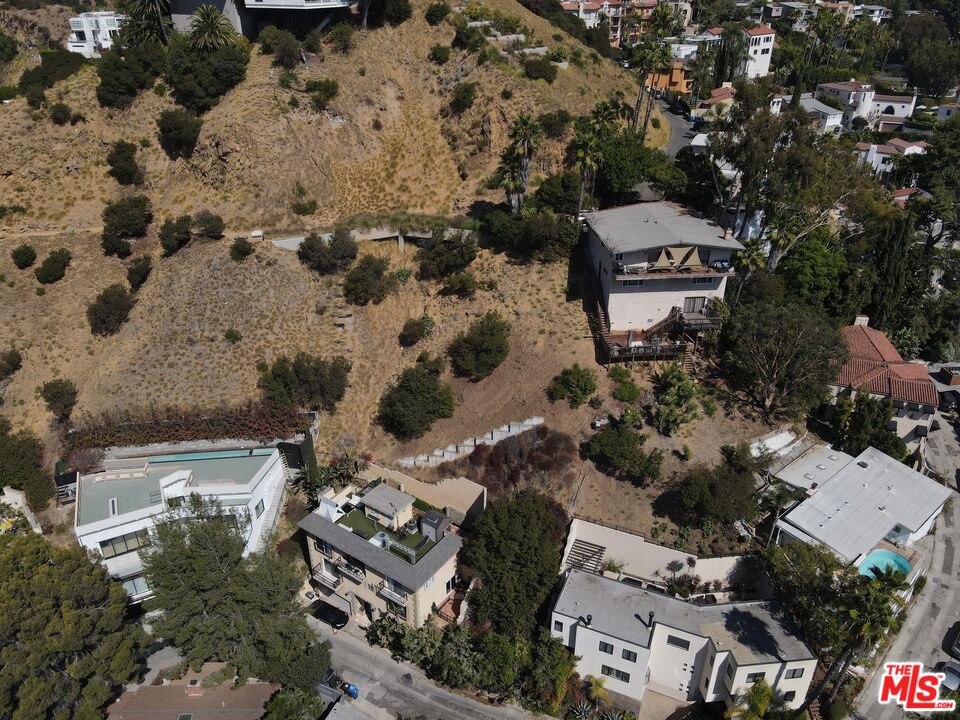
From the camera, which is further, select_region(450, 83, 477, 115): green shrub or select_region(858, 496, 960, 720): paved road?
select_region(450, 83, 477, 115): green shrub

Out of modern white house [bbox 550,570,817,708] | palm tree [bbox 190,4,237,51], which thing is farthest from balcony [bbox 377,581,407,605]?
palm tree [bbox 190,4,237,51]

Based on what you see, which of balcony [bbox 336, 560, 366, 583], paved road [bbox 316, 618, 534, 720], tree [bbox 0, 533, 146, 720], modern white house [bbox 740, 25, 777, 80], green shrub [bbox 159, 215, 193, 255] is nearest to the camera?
tree [bbox 0, 533, 146, 720]

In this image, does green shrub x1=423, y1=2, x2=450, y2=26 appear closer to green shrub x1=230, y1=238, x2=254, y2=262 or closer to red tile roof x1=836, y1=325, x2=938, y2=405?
green shrub x1=230, y1=238, x2=254, y2=262

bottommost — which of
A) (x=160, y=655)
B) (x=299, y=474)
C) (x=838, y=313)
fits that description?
(x=160, y=655)

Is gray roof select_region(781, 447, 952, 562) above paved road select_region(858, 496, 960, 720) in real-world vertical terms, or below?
above

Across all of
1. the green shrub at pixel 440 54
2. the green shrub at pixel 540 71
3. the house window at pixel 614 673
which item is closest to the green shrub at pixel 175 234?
the green shrub at pixel 440 54

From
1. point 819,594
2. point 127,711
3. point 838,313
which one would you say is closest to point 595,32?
point 838,313

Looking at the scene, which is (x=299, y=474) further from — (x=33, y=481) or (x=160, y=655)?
(x=33, y=481)
